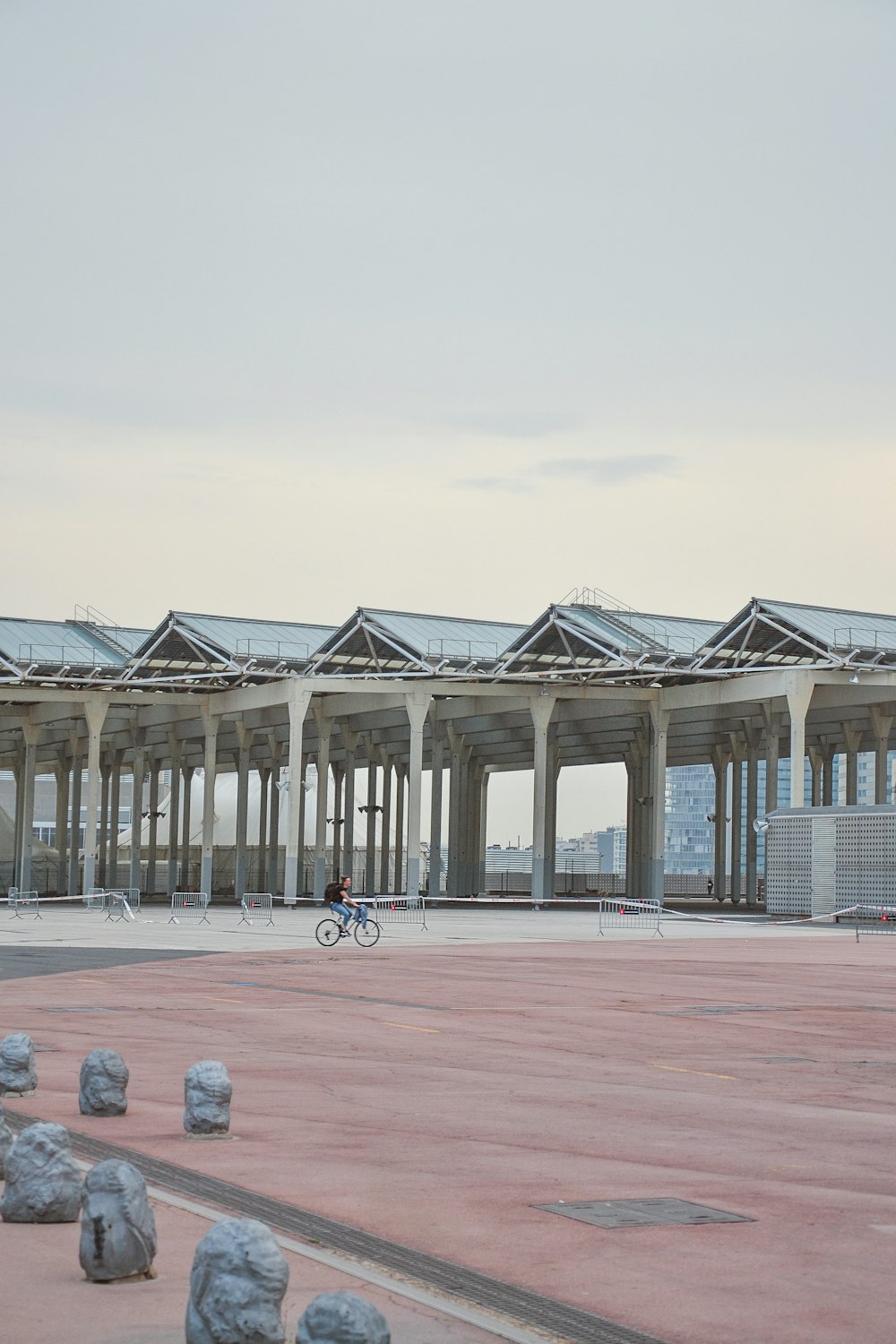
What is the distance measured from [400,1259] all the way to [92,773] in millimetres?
65529

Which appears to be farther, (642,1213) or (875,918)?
(875,918)

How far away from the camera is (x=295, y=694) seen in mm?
67938

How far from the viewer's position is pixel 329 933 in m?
37.8

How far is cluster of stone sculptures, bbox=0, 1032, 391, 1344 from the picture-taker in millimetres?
5555

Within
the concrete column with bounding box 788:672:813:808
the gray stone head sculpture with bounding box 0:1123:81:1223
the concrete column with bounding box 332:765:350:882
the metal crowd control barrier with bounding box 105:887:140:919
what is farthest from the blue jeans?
the concrete column with bounding box 332:765:350:882

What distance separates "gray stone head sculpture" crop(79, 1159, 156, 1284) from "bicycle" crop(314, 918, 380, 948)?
97.8 feet

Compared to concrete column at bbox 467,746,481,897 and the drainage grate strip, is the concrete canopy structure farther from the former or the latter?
the drainage grate strip

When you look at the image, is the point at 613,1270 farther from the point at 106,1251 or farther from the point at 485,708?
the point at 485,708

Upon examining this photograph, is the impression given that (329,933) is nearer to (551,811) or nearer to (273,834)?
(551,811)

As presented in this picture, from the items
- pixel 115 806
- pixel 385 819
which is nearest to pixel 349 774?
pixel 385 819

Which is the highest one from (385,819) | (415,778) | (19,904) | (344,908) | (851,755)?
(851,755)

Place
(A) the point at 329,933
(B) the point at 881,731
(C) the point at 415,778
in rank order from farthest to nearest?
(B) the point at 881,731, (C) the point at 415,778, (A) the point at 329,933

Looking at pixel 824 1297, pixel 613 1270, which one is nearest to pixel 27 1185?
pixel 613 1270

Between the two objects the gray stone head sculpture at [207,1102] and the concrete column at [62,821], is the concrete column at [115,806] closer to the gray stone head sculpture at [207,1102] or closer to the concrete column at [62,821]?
the concrete column at [62,821]
